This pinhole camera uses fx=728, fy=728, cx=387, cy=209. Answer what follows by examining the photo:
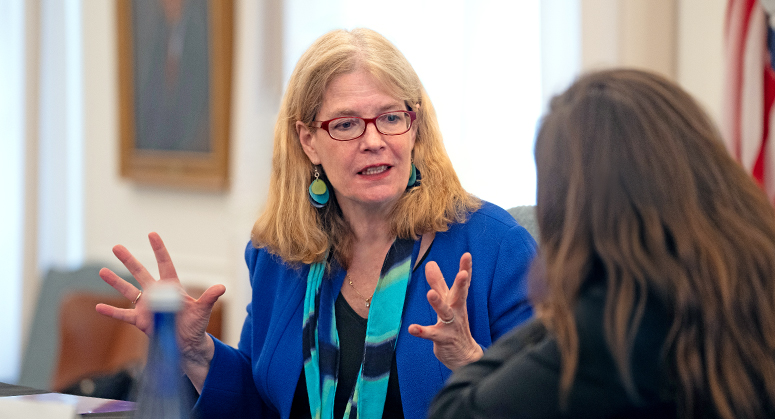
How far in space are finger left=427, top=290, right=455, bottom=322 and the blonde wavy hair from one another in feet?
1.50

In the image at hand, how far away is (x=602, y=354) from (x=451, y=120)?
2.11 meters

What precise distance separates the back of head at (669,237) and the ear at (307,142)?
1047mm

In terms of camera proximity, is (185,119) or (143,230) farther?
(143,230)

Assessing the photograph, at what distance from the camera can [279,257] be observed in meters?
1.92

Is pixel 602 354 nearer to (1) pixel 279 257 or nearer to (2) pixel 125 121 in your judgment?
(1) pixel 279 257

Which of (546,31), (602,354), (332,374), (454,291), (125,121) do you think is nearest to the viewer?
(602,354)

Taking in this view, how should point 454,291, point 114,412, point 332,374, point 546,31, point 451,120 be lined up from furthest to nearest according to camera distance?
point 451,120 < point 546,31 < point 332,374 < point 114,412 < point 454,291

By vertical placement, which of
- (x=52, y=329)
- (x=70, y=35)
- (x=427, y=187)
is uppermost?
(x=70, y=35)

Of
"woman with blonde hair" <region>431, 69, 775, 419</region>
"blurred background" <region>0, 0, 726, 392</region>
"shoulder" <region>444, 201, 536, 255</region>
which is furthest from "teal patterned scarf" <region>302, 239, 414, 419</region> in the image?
"woman with blonde hair" <region>431, 69, 775, 419</region>

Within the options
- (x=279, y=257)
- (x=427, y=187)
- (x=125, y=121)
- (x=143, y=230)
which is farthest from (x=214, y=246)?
(x=427, y=187)

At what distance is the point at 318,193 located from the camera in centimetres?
193

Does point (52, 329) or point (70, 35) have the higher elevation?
point (70, 35)

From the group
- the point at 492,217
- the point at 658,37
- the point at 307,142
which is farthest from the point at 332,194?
the point at 658,37

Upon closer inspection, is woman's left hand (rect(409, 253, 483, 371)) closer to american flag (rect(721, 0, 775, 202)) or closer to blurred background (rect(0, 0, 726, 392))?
blurred background (rect(0, 0, 726, 392))
